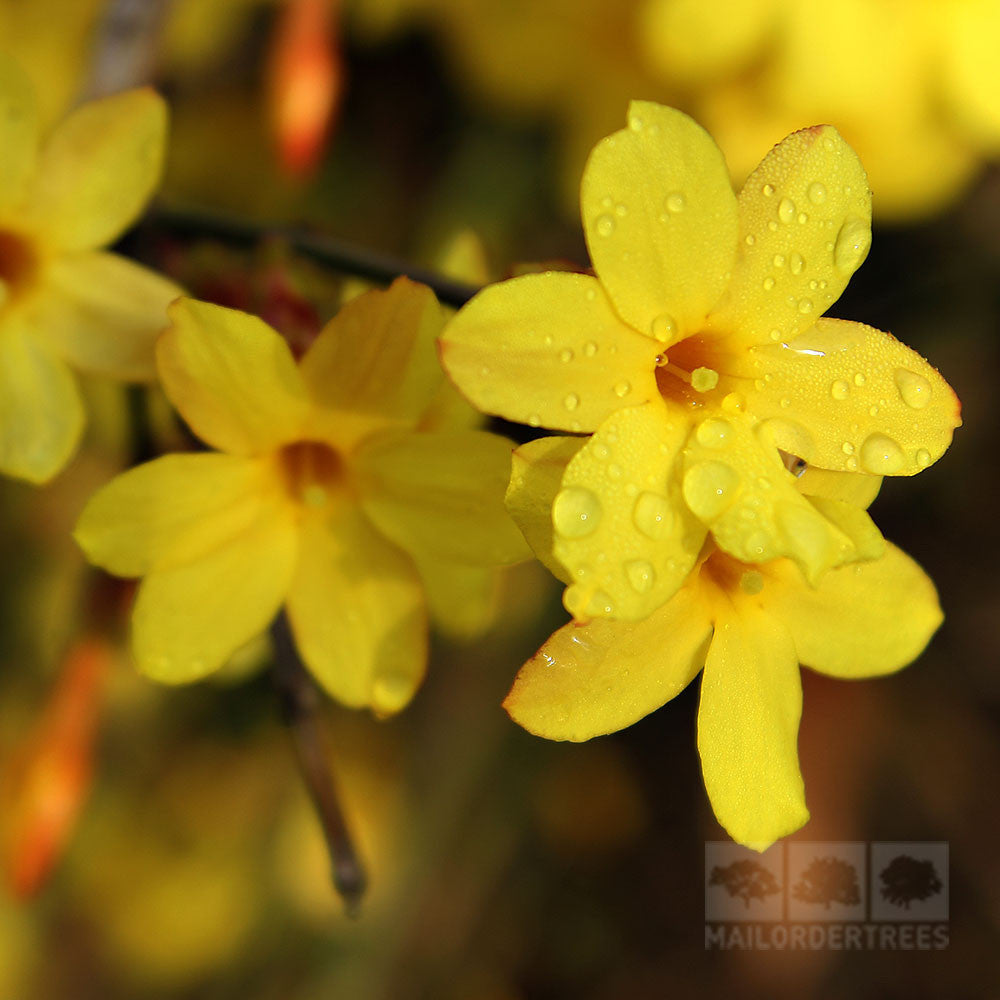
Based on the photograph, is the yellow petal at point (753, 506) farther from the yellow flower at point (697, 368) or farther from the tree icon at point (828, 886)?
the tree icon at point (828, 886)

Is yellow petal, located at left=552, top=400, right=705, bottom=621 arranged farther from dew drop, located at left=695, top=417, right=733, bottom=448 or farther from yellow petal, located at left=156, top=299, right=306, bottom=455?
yellow petal, located at left=156, top=299, right=306, bottom=455

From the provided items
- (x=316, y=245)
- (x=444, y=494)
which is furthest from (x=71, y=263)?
(x=444, y=494)

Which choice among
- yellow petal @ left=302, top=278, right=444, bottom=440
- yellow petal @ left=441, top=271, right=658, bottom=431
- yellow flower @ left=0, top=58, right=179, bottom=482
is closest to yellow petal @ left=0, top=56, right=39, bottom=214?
yellow flower @ left=0, top=58, right=179, bottom=482

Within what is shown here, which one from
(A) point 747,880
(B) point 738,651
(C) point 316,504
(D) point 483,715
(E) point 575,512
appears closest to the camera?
(E) point 575,512

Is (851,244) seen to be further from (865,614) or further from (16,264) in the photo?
(16,264)

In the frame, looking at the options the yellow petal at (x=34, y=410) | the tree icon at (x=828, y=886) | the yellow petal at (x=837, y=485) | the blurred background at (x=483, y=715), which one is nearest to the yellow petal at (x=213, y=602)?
the yellow petal at (x=34, y=410)

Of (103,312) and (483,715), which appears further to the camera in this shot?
(483,715)
